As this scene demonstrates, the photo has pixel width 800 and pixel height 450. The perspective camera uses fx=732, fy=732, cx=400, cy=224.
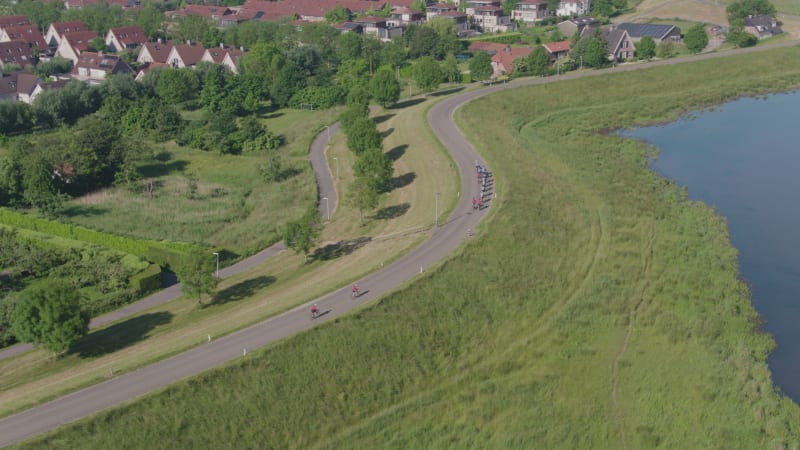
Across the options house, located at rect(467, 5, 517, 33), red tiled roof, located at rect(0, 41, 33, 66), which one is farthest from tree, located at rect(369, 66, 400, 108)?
red tiled roof, located at rect(0, 41, 33, 66)

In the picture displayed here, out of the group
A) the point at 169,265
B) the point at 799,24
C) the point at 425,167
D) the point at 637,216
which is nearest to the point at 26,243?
the point at 169,265

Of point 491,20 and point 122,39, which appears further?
point 491,20

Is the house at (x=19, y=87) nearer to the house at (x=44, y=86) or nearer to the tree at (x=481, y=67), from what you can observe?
the house at (x=44, y=86)

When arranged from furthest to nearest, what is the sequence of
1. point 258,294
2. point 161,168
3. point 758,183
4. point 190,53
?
1. point 190,53
2. point 161,168
3. point 758,183
4. point 258,294

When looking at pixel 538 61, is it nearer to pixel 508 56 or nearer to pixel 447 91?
pixel 508 56

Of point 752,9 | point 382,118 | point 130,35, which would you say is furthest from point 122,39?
point 752,9
